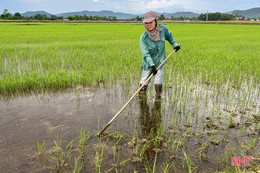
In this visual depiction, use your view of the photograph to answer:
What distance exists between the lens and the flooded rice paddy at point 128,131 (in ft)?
6.05

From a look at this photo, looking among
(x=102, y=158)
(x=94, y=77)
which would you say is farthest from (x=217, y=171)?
(x=94, y=77)

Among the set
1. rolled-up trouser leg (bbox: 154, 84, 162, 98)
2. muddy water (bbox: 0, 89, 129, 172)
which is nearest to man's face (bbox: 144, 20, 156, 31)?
rolled-up trouser leg (bbox: 154, 84, 162, 98)

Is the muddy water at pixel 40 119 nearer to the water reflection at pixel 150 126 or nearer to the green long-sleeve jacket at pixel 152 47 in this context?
the water reflection at pixel 150 126

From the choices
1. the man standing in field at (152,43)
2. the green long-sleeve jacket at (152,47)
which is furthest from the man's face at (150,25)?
the green long-sleeve jacket at (152,47)

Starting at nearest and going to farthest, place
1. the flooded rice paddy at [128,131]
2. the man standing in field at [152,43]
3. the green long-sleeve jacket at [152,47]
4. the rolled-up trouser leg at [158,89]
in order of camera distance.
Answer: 1. the flooded rice paddy at [128,131]
2. the man standing in field at [152,43]
3. the green long-sleeve jacket at [152,47]
4. the rolled-up trouser leg at [158,89]

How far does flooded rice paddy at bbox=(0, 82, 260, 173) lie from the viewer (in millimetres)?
1844

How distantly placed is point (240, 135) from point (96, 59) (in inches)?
194

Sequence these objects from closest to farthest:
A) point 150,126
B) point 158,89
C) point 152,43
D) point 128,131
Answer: point 128,131 → point 150,126 → point 152,43 → point 158,89

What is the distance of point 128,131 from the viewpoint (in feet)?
7.91

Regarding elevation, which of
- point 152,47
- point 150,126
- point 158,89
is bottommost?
point 150,126

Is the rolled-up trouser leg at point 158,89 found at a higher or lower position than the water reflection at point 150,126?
higher

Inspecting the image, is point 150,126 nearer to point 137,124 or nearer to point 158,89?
point 137,124

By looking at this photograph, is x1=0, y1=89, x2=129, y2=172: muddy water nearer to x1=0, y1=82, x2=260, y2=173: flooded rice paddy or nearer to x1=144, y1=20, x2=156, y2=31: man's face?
x1=0, y1=82, x2=260, y2=173: flooded rice paddy

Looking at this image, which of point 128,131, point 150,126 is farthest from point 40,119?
point 150,126
